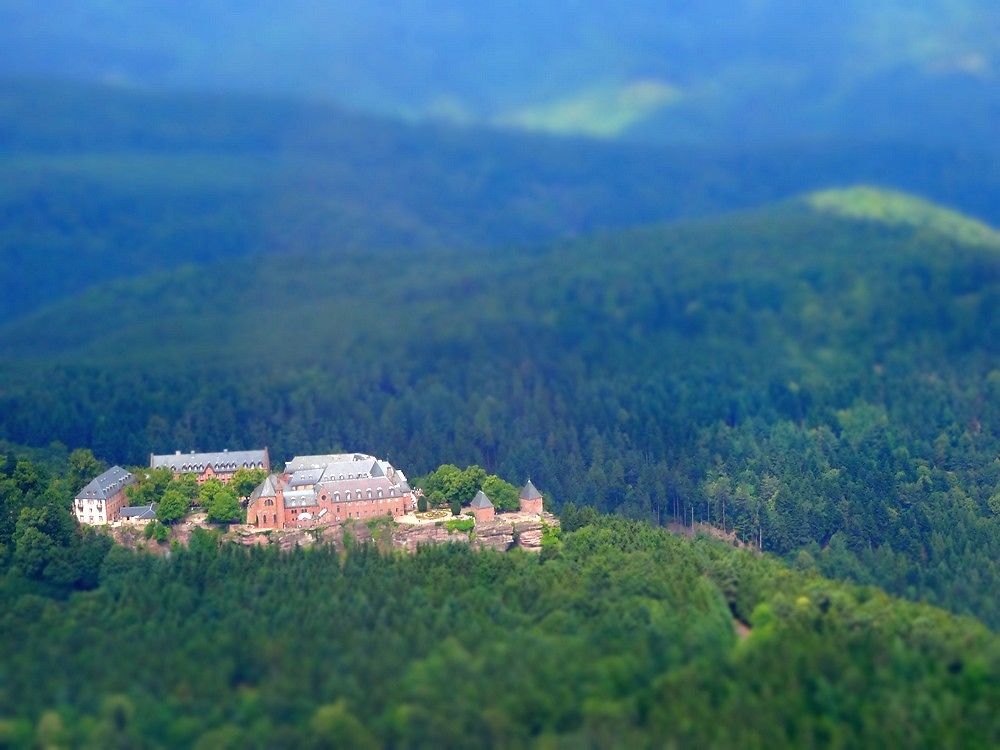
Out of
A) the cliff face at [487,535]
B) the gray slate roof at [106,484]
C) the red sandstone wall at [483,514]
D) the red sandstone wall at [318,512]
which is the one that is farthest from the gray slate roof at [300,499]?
the gray slate roof at [106,484]

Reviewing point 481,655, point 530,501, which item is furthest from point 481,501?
point 481,655

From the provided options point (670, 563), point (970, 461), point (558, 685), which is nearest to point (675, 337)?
point (970, 461)

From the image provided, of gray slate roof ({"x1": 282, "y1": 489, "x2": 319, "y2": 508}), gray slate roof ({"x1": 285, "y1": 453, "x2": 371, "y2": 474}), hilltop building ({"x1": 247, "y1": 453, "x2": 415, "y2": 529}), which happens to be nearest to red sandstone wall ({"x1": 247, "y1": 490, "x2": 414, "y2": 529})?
hilltop building ({"x1": 247, "y1": 453, "x2": 415, "y2": 529})

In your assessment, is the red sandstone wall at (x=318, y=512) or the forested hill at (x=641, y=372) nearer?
the red sandstone wall at (x=318, y=512)

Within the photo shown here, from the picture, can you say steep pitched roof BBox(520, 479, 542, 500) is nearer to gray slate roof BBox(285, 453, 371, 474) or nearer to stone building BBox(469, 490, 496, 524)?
stone building BBox(469, 490, 496, 524)

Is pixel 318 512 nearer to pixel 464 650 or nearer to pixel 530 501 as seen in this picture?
pixel 530 501

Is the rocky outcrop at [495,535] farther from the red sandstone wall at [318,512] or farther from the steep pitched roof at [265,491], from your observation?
the steep pitched roof at [265,491]
